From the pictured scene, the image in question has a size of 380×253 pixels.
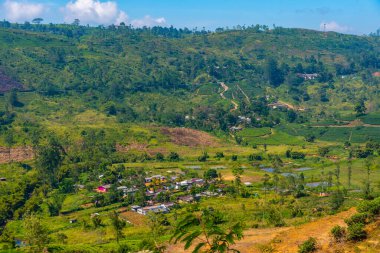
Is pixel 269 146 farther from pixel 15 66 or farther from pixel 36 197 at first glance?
pixel 15 66

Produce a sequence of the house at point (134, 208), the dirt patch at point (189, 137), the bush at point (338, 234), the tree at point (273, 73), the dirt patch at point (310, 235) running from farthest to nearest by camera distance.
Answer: the tree at point (273, 73) < the dirt patch at point (189, 137) < the house at point (134, 208) < the dirt patch at point (310, 235) < the bush at point (338, 234)

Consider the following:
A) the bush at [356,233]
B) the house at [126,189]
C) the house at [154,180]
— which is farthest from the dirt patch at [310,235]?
the house at [154,180]

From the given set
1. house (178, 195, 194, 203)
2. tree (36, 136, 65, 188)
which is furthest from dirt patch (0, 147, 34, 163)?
house (178, 195, 194, 203)

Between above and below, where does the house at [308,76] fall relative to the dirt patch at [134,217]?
above

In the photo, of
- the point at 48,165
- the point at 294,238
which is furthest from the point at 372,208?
the point at 48,165

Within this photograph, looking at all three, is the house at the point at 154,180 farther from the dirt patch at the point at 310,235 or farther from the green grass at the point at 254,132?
the green grass at the point at 254,132

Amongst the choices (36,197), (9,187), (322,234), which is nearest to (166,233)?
(322,234)

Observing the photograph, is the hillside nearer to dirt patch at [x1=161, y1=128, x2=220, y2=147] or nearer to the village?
the village
